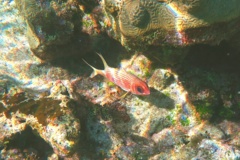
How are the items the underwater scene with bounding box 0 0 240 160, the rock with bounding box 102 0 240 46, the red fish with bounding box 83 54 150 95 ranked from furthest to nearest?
the red fish with bounding box 83 54 150 95 < the underwater scene with bounding box 0 0 240 160 < the rock with bounding box 102 0 240 46

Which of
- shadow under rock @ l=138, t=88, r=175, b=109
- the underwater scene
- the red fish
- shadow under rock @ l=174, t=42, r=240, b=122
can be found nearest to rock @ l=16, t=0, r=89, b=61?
the underwater scene

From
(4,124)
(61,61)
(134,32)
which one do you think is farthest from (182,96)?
(4,124)

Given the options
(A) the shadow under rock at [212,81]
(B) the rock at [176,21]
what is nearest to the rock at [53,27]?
(B) the rock at [176,21]

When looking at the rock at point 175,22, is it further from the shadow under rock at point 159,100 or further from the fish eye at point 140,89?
the shadow under rock at point 159,100

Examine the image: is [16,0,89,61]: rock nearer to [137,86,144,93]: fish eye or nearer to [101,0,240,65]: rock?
[101,0,240,65]: rock

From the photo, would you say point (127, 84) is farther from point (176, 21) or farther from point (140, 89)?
point (176, 21)

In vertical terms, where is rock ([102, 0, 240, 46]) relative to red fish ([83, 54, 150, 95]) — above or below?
above

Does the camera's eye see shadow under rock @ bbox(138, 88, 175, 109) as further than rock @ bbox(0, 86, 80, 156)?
Yes

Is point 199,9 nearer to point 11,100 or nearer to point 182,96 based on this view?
point 182,96

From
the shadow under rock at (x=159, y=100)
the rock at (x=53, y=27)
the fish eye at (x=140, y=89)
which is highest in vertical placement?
the rock at (x=53, y=27)

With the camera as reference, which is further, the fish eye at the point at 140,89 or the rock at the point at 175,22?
the fish eye at the point at 140,89
